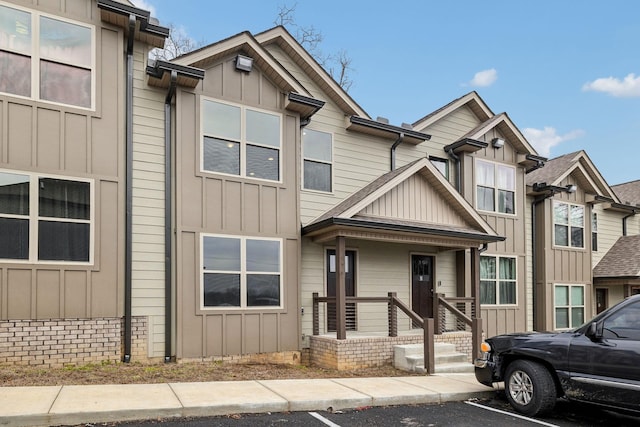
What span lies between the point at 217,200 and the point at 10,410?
589cm

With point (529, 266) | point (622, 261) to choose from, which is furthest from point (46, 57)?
point (622, 261)

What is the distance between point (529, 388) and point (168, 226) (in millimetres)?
7240

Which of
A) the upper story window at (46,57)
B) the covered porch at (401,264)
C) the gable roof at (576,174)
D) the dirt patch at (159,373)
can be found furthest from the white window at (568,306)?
the upper story window at (46,57)

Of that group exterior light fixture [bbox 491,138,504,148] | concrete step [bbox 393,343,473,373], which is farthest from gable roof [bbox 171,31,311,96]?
exterior light fixture [bbox 491,138,504,148]

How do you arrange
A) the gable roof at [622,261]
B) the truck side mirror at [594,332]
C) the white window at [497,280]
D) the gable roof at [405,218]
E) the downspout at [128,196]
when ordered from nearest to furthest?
the truck side mirror at [594,332]
the downspout at [128,196]
the gable roof at [405,218]
the white window at [497,280]
the gable roof at [622,261]

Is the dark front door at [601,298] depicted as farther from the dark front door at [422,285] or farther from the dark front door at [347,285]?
the dark front door at [347,285]

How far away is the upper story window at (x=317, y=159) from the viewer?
13.0 meters

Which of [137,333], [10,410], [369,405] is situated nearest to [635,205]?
[369,405]

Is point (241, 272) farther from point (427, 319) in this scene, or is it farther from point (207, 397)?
point (207, 397)

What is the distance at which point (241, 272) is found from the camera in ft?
37.3

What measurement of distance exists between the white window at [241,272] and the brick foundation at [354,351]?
4.49 feet

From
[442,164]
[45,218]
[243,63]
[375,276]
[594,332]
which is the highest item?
[243,63]

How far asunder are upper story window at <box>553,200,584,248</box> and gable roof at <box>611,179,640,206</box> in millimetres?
4272

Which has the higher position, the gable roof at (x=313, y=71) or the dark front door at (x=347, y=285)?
the gable roof at (x=313, y=71)
